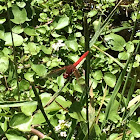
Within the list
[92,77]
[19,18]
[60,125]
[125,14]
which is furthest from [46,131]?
[125,14]

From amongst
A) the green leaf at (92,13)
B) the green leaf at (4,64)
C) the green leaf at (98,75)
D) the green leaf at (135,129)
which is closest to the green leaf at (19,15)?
the green leaf at (4,64)

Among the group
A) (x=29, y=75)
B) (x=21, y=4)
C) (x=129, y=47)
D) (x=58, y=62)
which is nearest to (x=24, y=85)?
(x=29, y=75)

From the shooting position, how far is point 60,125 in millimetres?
1448

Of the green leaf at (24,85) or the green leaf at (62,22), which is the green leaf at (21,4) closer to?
the green leaf at (62,22)

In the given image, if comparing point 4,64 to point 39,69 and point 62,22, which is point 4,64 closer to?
point 39,69

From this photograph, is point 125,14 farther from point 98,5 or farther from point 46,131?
point 46,131

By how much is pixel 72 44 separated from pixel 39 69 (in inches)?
9.7

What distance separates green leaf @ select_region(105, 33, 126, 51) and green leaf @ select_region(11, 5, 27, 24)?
45 cm

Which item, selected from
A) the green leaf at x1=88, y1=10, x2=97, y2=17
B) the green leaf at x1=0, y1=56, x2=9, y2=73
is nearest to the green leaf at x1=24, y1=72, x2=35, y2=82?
the green leaf at x1=0, y1=56, x2=9, y2=73

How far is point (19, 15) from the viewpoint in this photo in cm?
174

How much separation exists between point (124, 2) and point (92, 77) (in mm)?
584

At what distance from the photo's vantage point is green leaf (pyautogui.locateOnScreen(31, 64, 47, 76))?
5.15 ft

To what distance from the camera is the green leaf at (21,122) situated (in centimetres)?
136

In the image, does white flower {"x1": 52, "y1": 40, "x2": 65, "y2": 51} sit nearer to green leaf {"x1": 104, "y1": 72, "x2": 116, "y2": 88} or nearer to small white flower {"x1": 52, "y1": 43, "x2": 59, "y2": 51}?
small white flower {"x1": 52, "y1": 43, "x2": 59, "y2": 51}
